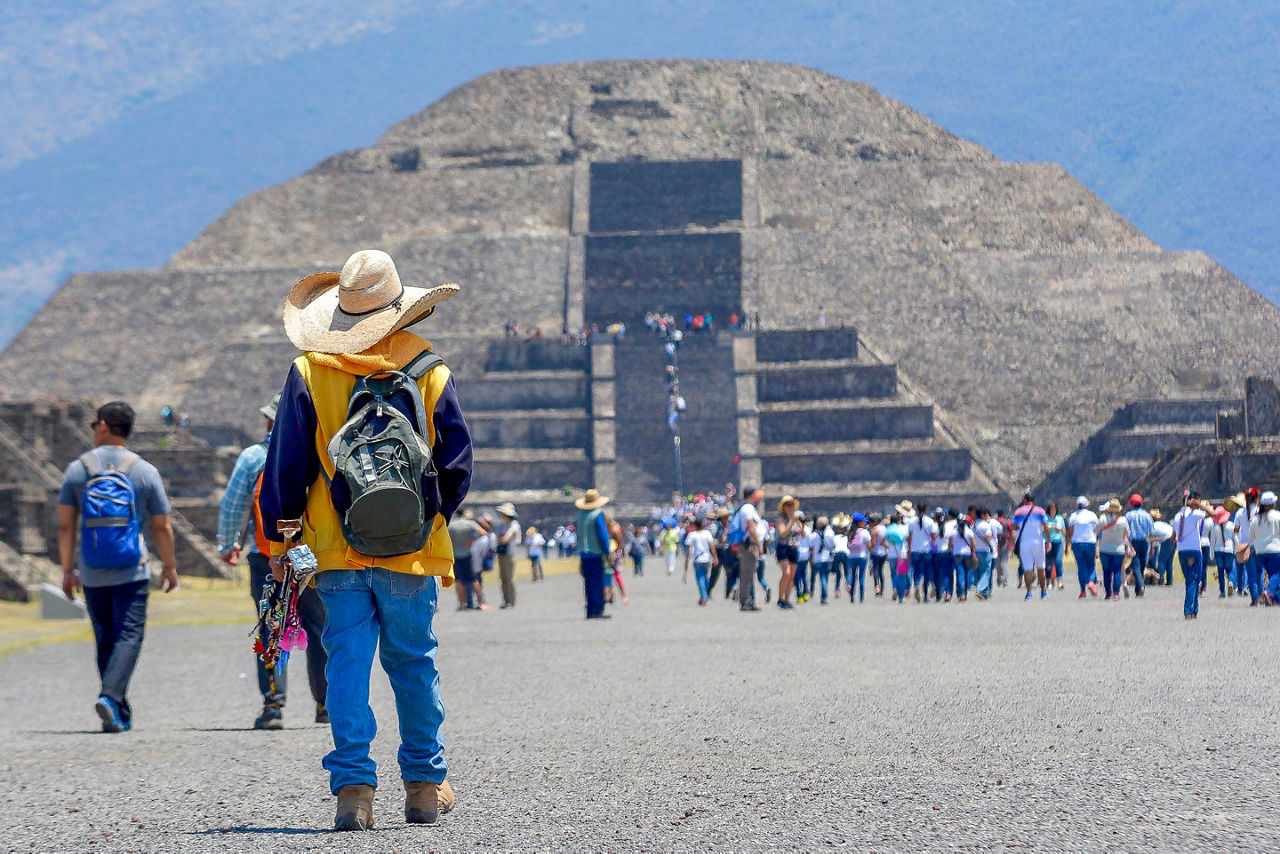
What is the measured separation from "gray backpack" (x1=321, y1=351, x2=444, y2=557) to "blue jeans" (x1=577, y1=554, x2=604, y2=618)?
12.9 m

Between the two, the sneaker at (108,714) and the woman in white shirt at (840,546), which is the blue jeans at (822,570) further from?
the sneaker at (108,714)

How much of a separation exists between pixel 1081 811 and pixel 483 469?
4707cm

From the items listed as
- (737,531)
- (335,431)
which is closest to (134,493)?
(335,431)

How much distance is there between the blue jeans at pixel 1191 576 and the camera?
16.2 meters

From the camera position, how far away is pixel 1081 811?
18.8ft

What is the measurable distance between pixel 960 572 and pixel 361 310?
56.9ft

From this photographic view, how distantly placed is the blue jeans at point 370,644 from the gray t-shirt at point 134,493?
408cm

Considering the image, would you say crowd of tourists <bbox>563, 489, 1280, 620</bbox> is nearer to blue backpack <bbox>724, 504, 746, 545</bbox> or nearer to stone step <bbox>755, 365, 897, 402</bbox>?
blue backpack <bbox>724, 504, 746, 545</bbox>

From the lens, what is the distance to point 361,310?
6164 millimetres

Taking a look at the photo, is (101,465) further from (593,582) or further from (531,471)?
(531,471)

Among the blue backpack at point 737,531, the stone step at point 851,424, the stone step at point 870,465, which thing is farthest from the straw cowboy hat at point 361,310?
the stone step at point 851,424

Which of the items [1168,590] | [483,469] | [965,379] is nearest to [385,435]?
[1168,590]

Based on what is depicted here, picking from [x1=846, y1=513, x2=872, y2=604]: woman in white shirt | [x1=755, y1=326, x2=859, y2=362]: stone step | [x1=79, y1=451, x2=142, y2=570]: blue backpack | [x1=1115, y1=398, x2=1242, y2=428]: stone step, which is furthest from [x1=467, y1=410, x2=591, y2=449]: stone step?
[x1=79, y1=451, x2=142, y2=570]: blue backpack

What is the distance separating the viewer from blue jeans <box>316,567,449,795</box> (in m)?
5.91
